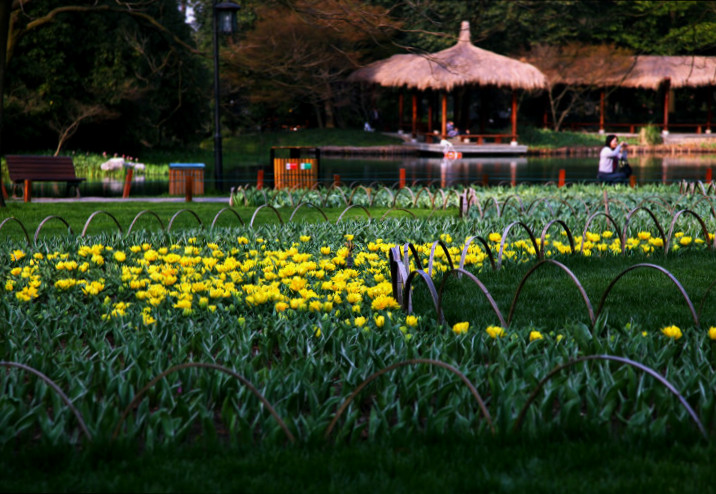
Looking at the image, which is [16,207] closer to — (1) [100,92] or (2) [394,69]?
(1) [100,92]

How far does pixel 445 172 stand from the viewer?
81.5 ft

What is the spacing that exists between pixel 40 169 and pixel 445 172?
461 inches

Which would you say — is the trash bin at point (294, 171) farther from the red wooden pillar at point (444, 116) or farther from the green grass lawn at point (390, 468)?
the red wooden pillar at point (444, 116)

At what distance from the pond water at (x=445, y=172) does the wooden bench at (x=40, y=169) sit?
76 centimetres

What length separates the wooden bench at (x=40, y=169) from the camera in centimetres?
1650

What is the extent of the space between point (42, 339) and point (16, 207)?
28.0ft

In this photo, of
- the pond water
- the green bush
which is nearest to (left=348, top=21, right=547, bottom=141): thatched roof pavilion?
the pond water

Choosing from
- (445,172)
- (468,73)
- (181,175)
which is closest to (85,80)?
(445,172)

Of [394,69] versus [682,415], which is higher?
[394,69]

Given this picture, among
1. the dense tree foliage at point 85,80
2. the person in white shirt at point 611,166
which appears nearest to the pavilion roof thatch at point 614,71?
the dense tree foliage at point 85,80

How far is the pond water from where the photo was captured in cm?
1973

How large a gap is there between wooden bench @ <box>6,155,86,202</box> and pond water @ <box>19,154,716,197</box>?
0.76 metres

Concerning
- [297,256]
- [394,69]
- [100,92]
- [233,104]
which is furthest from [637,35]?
[297,256]

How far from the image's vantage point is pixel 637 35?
45.5 metres
